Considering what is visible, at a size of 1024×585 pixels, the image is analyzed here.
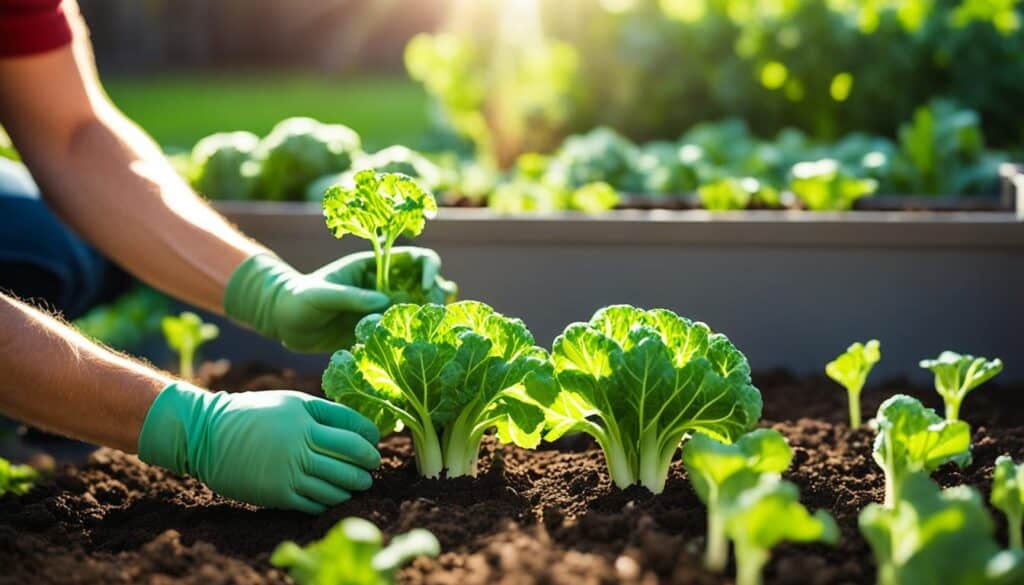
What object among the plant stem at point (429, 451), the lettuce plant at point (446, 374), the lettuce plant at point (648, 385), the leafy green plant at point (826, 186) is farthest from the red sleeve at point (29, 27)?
the leafy green plant at point (826, 186)

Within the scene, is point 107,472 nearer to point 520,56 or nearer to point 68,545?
point 68,545

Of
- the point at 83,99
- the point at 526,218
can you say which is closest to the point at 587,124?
the point at 526,218

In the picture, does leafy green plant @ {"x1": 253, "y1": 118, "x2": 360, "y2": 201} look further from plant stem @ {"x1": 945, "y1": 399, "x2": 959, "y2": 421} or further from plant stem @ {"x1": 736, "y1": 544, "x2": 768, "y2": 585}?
plant stem @ {"x1": 736, "y1": 544, "x2": 768, "y2": 585}

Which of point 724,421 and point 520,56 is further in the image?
point 520,56

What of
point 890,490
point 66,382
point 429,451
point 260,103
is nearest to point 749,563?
point 890,490

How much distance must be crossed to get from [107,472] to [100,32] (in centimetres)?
1548

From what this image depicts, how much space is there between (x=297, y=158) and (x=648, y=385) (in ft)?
6.92

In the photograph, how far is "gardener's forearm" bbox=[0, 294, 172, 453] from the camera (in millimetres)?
1985

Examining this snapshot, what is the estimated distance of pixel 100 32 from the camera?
16.5 metres

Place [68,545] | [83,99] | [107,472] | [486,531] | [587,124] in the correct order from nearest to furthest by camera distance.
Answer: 1. [486,531]
2. [68,545]
3. [107,472]
4. [83,99]
5. [587,124]

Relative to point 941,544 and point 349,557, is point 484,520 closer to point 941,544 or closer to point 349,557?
point 349,557

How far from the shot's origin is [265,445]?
6.15ft

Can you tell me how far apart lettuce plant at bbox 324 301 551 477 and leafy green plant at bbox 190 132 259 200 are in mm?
1809

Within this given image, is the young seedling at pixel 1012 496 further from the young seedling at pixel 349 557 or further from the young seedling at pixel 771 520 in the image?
the young seedling at pixel 349 557
